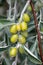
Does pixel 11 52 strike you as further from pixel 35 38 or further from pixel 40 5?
pixel 40 5

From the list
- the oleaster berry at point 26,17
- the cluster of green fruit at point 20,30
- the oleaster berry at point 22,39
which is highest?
the oleaster berry at point 26,17

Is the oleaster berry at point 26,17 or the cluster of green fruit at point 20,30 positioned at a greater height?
the oleaster berry at point 26,17

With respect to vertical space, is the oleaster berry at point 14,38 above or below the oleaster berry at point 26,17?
below

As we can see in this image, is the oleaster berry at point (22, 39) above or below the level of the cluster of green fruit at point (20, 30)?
below

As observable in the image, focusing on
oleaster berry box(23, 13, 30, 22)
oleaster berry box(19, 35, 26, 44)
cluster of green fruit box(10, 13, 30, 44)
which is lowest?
oleaster berry box(19, 35, 26, 44)

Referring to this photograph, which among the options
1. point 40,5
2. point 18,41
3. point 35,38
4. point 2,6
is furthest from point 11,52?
point 2,6

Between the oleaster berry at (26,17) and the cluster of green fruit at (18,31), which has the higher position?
the oleaster berry at (26,17)

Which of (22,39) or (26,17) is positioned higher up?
(26,17)

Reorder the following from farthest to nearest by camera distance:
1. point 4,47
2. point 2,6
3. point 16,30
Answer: point 2,6 → point 4,47 → point 16,30

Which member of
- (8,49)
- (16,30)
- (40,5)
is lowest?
(8,49)

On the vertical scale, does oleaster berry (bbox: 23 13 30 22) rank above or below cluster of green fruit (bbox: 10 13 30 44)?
above

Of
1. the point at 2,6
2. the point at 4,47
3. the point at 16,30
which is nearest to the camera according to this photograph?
the point at 16,30
